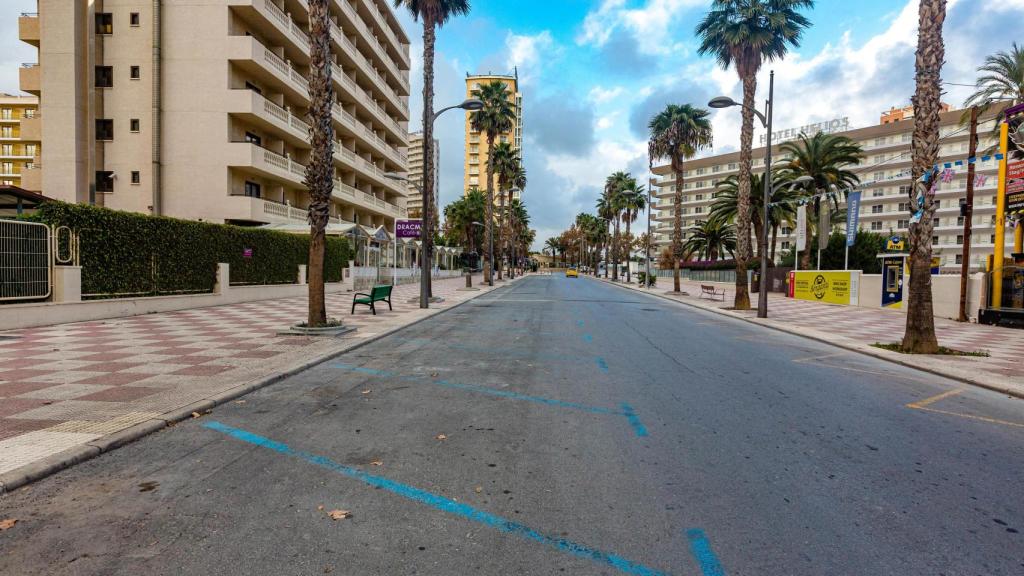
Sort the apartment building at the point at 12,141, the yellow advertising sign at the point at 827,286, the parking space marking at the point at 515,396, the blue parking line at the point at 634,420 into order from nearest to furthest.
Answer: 1. the blue parking line at the point at 634,420
2. the parking space marking at the point at 515,396
3. the yellow advertising sign at the point at 827,286
4. the apartment building at the point at 12,141

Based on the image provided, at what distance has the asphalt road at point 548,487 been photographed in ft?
9.23

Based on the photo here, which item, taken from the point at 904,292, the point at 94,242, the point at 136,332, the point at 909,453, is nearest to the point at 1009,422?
the point at 909,453

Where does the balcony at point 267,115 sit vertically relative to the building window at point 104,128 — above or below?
above

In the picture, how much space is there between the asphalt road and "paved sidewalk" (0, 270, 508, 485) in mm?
307

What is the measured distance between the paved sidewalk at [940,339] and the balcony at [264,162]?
23036mm

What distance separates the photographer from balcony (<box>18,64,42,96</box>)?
28312mm

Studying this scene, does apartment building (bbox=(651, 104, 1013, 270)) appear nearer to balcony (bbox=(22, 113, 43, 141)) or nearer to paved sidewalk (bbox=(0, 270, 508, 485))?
paved sidewalk (bbox=(0, 270, 508, 485))

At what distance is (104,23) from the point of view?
2850 centimetres

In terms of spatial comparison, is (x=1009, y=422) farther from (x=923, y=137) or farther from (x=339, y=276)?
(x=339, y=276)

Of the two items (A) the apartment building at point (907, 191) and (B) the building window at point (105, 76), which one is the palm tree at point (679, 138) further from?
(B) the building window at point (105, 76)

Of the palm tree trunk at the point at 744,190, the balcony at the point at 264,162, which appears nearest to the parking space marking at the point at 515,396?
the palm tree trunk at the point at 744,190

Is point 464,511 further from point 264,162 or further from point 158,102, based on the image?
point 158,102

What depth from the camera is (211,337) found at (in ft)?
35.4

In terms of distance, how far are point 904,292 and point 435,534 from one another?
28440 millimetres
